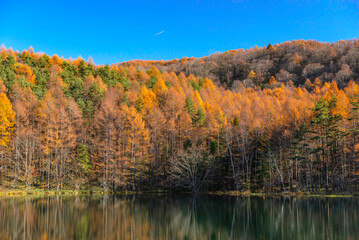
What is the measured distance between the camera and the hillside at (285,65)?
403 feet

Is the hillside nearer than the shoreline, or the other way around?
the shoreline

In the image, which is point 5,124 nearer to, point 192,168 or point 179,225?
point 192,168

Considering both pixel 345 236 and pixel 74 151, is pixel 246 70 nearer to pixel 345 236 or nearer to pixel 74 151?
pixel 74 151

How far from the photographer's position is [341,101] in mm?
56562

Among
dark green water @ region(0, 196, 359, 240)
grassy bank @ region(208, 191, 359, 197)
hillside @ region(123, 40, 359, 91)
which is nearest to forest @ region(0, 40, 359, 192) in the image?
grassy bank @ region(208, 191, 359, 197)

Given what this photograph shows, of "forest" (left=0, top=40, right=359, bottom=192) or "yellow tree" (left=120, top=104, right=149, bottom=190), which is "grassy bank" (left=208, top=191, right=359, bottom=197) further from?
"yellow tree" (left=120, top=104, right=149, bottom=190)

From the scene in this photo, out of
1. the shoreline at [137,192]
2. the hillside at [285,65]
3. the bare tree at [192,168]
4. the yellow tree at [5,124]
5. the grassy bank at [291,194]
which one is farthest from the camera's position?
the hillside at [285,65]

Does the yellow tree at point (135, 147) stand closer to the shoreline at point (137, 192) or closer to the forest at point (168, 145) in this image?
the forest at point (168, 145)

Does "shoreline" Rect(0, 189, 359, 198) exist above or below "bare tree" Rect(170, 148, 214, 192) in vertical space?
below

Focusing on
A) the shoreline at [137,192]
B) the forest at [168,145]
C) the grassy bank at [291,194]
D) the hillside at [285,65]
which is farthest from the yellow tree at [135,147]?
the hillside at [285,65]

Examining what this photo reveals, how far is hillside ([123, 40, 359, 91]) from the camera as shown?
122762mm

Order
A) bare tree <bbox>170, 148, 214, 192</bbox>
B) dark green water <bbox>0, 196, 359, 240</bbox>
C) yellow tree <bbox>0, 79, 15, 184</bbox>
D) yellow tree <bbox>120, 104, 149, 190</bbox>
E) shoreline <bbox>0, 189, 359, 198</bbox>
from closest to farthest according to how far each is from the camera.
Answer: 1. dark green water <bbox>0, 196, 359, 240</bbox>
2. shoreline <bbox>0, 189, 359, 198</bbox>
3. yellow tree <bbox>0, 79, 15, 184</bbox>
4. bare tree <bbox>170, 148, 214, 192</bbox>
5. yellow tree <bbox>120, 104, 149, 190</bbox>

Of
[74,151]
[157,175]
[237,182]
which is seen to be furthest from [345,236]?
[74,151]

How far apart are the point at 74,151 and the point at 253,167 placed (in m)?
30.8
